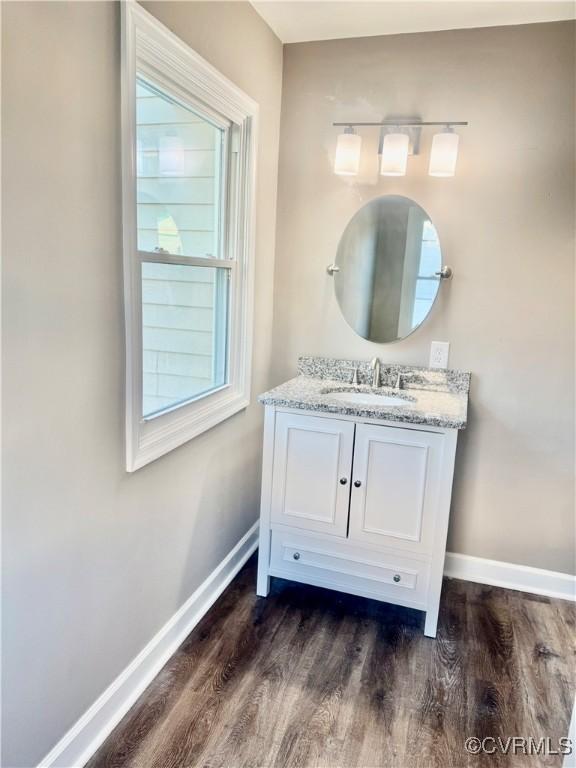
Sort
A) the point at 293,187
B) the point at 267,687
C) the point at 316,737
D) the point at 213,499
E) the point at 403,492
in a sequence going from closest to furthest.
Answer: the point at 316,737 → the point at 267,687 → the point at 403,492 → the point at 213,499 → the point at 293,187

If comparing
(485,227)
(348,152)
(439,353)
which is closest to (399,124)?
(348,152)

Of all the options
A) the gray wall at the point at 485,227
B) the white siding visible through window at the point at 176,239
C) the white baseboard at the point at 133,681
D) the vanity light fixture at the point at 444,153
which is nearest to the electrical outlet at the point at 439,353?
the gray wall at the point at 485,227

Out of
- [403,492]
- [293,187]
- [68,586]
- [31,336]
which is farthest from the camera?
[293,187]

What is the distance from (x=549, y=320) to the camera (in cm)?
226

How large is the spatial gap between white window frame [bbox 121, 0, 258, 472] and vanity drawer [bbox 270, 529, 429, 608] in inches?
24.8

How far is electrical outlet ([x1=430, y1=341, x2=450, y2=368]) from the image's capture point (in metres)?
2.41

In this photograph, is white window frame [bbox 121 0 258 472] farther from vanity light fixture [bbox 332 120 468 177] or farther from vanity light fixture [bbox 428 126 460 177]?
vanity light fixture [bbox 428 126 460 177]

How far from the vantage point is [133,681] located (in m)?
1.69

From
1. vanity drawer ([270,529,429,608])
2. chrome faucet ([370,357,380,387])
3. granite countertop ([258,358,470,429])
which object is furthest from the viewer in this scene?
chrome faucet ([370,357,380,387])

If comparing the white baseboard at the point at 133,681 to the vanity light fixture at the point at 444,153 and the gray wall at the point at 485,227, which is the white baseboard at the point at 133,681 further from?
the vanity light fixture at the point at 444,153

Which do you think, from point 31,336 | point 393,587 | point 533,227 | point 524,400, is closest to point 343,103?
point 533,227

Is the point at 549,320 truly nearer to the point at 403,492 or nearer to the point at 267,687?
the point at 403,492

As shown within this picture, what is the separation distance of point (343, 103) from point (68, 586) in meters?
2.23

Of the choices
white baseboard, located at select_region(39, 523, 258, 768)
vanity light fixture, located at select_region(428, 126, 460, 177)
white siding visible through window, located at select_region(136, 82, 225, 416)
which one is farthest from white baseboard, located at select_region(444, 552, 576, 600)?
vanity light fixture, located at select_region(428, 126, 460, 177)
